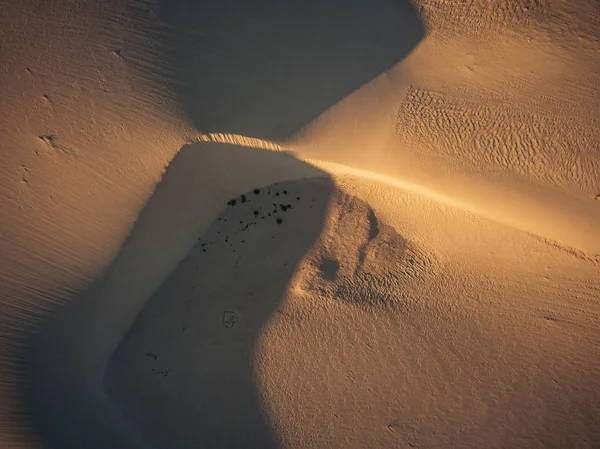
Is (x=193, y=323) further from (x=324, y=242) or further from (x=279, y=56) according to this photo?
(x=279, y=56)

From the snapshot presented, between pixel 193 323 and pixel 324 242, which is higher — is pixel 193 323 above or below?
below

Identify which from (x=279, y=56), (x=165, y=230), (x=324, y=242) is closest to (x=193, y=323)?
(x=165, y=230)

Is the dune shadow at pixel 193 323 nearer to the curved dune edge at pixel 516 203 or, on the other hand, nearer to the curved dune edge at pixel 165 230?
the curved dune edge at pixel 165 230

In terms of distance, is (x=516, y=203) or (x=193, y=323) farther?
(x=193, y=323)

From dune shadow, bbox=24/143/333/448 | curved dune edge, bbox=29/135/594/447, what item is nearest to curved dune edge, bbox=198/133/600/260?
curved dune edge, bbox=29/135/594/447

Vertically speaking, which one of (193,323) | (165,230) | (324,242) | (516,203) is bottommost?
(193,323)

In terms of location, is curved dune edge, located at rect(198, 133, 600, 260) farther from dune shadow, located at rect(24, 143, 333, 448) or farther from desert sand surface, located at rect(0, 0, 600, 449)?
dune shadow, located at rect(24, 143, 333, 448)

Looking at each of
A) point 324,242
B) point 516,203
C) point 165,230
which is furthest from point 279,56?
point 516,203
